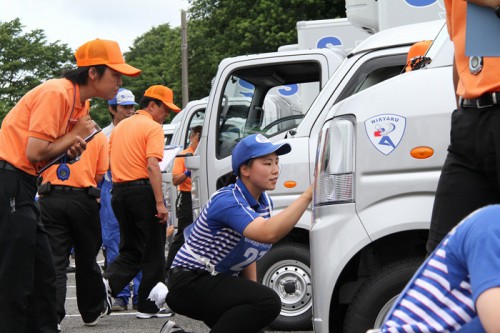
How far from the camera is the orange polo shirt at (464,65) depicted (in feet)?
11.9

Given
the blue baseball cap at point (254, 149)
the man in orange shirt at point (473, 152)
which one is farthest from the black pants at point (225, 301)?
the man in orange shirt at point (473, 152)

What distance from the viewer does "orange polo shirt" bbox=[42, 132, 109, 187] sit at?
7.88 meters

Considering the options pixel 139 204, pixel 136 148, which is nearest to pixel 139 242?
pixel 139 204

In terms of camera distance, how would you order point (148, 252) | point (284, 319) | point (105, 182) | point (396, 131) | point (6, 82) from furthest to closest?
point (6, 82) < point (105, 182) < point (148, 252) < point (284, 319) < point (396, 131)

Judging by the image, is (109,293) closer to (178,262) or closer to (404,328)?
(178,262)

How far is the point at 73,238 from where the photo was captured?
25.8ft

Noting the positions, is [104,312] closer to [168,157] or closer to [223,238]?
[168,157]

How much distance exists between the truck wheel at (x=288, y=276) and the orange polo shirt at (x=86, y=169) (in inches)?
55.7

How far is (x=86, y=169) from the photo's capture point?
26.0ft

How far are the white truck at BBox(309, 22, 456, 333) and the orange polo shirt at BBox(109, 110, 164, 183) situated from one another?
406 centimetres

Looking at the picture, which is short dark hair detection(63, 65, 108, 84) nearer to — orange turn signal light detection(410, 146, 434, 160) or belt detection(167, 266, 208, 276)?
belt detection(167, 266, 208, 276)

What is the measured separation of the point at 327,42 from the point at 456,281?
10.1 metres

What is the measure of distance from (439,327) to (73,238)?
216 inches

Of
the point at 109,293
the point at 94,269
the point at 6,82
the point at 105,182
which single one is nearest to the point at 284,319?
the point at 94,269
